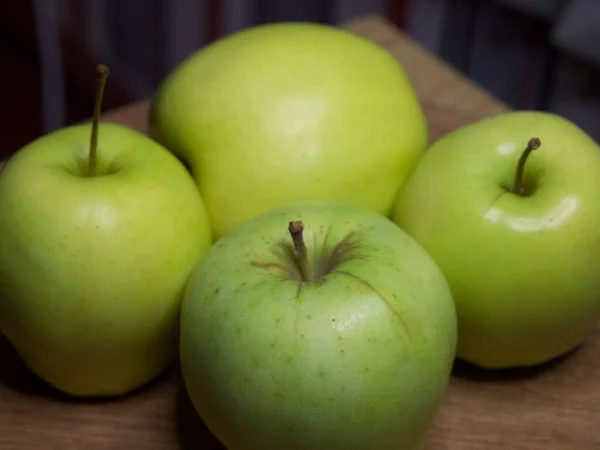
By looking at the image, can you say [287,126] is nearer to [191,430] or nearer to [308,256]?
[308,256]

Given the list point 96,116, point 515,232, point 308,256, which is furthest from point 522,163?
point 96,116

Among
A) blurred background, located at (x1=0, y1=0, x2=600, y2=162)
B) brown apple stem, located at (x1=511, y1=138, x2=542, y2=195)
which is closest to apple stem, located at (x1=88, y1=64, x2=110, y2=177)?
brown apple stem, located at (x1=511, y1=138, x2=542, y2=195)

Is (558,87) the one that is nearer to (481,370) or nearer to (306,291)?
(481,370)

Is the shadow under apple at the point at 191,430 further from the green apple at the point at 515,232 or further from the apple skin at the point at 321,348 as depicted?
the green apple at the point at 515,232

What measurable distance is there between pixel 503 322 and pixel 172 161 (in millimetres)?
237

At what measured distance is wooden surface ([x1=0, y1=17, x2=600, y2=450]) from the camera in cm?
51

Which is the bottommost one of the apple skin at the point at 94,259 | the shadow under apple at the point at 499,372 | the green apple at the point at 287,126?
the shadow under apple at the point at 499,372

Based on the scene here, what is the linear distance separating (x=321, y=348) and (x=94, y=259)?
5.8 inches

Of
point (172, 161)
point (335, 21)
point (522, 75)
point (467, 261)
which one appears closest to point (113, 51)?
point (335, 21)

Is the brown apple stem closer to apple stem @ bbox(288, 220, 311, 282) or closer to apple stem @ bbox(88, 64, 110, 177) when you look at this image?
apple stem @ bbox(288, 220, 311, 282)

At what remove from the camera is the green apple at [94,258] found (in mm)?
472

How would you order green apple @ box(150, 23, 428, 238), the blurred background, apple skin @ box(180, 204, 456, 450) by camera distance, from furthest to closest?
the blurred background < green apple @ box(150, 23, 428, 238) < apple skin @ box(180, 204, 456, 450)

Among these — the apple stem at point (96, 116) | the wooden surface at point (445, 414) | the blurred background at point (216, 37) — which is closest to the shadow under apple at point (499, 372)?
the wooden surface at point (445, 414)

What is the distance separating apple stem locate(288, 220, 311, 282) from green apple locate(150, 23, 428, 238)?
9 centimetres
